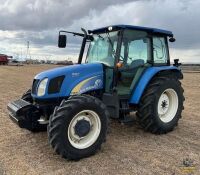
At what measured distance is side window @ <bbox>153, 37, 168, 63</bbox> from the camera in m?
7.56

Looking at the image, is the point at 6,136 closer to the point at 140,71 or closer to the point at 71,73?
the point at 71,73

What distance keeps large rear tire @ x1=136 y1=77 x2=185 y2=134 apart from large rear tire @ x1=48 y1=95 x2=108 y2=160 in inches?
49.9

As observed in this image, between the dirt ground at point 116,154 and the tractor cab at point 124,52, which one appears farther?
the tractor cab at point 124,52

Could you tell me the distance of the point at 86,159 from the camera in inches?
227

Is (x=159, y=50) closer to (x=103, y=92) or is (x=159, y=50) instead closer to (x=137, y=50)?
(x=137, y=50)

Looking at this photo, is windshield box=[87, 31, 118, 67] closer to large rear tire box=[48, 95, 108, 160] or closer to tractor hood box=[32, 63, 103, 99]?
tractor hood box=[32, 63, 103, 99]

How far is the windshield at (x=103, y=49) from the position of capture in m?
6.86

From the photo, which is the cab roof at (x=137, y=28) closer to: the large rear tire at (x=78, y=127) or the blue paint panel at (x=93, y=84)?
the blue paint panel at (x=93, y=84)

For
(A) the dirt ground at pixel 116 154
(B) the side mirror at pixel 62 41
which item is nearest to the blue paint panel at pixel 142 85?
(A) the dirt ground at pixel 116 154

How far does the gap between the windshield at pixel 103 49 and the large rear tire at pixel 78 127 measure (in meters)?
1.32

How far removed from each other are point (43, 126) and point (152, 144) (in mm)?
2314

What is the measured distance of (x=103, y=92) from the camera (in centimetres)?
687

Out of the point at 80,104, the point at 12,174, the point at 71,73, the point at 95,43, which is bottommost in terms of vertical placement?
the point at 12,174

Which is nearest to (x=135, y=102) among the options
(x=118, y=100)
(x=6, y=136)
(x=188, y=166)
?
(x=118, y=100)
